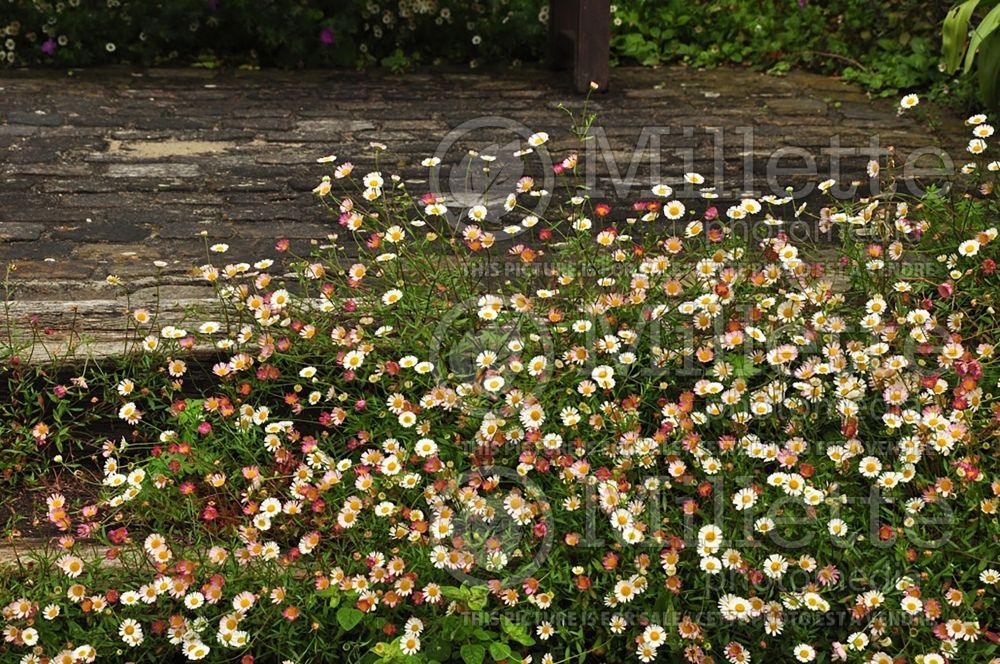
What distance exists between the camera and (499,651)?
7.66 feet

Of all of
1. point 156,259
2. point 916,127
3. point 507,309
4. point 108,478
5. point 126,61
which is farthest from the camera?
point 126,61

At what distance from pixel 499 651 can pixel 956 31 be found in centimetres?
347

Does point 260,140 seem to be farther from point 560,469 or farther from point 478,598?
point 478,598

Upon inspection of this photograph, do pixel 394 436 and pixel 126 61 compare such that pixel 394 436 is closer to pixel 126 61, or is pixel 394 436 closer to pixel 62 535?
pixel 62 535

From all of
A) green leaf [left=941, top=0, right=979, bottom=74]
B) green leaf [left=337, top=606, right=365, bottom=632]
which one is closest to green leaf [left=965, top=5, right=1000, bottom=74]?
green leaf [left=941, top=0, right=979, bottom=74]

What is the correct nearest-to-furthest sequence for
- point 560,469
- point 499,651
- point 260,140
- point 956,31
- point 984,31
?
1. point 499,651
2. point 560,469
3. point 984,31
4. point 956,31
5. point 260,140

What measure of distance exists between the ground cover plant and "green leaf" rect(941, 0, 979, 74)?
1629 millimetres

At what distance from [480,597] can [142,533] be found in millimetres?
961

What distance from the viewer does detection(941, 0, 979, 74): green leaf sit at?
4543 mm

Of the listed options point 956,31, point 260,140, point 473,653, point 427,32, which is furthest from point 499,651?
point 427,32

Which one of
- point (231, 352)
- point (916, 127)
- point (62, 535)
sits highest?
point (916, 127)

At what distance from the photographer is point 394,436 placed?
2.88m

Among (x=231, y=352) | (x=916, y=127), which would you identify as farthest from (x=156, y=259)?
(x=916, y=127)

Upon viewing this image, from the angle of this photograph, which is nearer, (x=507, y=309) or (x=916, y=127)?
(x=507, y=309)
